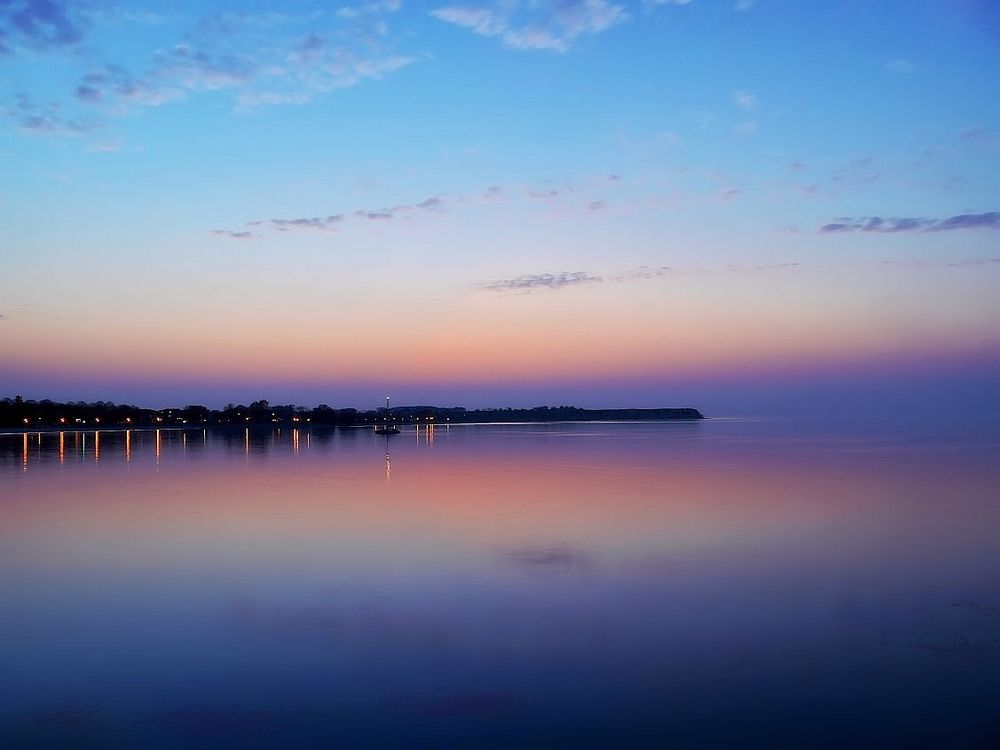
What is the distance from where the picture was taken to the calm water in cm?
653

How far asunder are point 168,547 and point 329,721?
9212mm

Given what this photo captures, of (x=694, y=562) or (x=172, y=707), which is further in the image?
(x=694, y=562)

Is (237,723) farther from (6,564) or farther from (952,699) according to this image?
(6,564)

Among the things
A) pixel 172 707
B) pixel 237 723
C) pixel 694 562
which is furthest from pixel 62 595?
pixel 694 562

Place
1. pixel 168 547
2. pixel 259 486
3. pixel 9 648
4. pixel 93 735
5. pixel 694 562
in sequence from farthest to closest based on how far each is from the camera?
pixel 259 486 < pixel 168 547 < pixel 694 562 < pixel 9 648 < pixel 93 735

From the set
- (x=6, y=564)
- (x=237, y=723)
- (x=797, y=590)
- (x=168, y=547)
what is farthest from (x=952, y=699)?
(x=6, y=564)

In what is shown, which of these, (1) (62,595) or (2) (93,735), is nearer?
(2) (93,735)

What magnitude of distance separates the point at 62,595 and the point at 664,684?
27.0ft

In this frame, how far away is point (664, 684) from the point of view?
739 centimetres

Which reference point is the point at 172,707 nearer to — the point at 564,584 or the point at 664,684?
the point at 664,684

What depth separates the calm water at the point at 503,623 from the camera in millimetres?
6527

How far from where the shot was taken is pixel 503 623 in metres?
9.48

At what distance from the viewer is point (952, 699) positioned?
6867mm

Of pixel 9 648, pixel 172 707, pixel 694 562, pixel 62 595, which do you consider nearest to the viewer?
pixel 172 707
